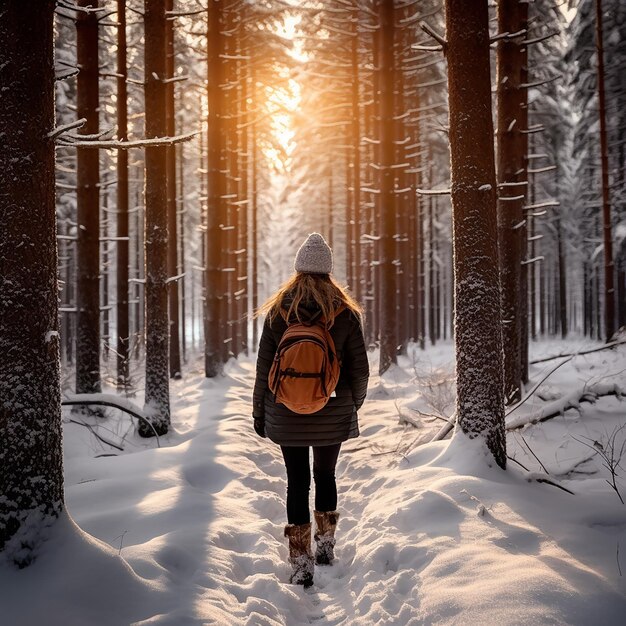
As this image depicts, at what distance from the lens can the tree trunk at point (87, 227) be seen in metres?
8.49

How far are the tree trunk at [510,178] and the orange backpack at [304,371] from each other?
5.00 meters

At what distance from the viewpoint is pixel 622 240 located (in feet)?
61.7

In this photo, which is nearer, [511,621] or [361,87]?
[511,621]

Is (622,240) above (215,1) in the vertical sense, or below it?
below

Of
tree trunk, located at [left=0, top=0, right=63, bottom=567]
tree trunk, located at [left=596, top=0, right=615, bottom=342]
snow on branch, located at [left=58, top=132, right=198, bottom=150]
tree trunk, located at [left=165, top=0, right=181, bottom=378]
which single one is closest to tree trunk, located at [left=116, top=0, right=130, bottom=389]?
tree trunk, located at [left=165, top=0, right=181, bottom=378]

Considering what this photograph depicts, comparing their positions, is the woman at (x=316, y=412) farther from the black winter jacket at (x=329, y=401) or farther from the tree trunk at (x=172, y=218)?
the tree trunk at (x=172, y=218)

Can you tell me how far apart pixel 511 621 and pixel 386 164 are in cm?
1107

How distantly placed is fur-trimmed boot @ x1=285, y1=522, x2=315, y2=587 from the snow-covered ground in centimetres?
9

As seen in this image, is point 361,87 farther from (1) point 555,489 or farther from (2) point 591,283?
(2) point 591,283

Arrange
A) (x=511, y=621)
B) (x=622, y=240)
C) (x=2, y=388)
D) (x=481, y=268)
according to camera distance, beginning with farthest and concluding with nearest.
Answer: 1. (x=622, y=240)
2. (x=481, y=268)
3. (x=2, y=388)
4. (x=511, y=621)

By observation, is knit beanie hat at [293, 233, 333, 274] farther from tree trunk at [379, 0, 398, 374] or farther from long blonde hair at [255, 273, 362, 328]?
tree trunk at [379, 0, 398, 374]

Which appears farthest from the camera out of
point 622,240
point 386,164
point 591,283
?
point 591,283

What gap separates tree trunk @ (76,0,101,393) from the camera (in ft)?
27.9

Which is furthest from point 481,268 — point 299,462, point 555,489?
point 299,462
